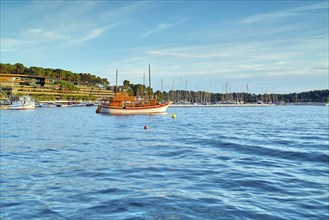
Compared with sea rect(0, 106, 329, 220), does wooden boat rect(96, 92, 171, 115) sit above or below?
above

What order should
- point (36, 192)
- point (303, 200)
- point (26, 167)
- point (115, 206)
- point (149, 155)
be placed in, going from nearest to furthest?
1. point (115, 206)
2. point (303, 200)
3. point (36, 192)
4. point (26, 167)
5. point (149, 155)

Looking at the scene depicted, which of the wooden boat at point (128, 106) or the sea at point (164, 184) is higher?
the wooden boat at point (128, 106)

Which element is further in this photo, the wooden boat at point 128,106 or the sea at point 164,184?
the wooden boat at point 128,106

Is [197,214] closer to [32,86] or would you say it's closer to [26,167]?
[26,167]

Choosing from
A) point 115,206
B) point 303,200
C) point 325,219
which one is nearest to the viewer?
point 325,219

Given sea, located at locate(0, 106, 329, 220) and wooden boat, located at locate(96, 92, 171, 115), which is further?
wooden boat, located at locate(96, 92, 171, 115)

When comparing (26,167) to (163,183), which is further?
(26,167)

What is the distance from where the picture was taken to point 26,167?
54.3ft

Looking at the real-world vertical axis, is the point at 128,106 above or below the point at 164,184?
above

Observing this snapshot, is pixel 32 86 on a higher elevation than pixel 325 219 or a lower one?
higher

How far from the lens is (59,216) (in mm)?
9367

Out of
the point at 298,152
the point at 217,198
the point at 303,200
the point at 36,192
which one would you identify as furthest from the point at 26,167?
the point at 298,152

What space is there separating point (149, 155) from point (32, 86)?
18473 centimetres

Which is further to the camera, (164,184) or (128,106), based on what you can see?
(128,106)
